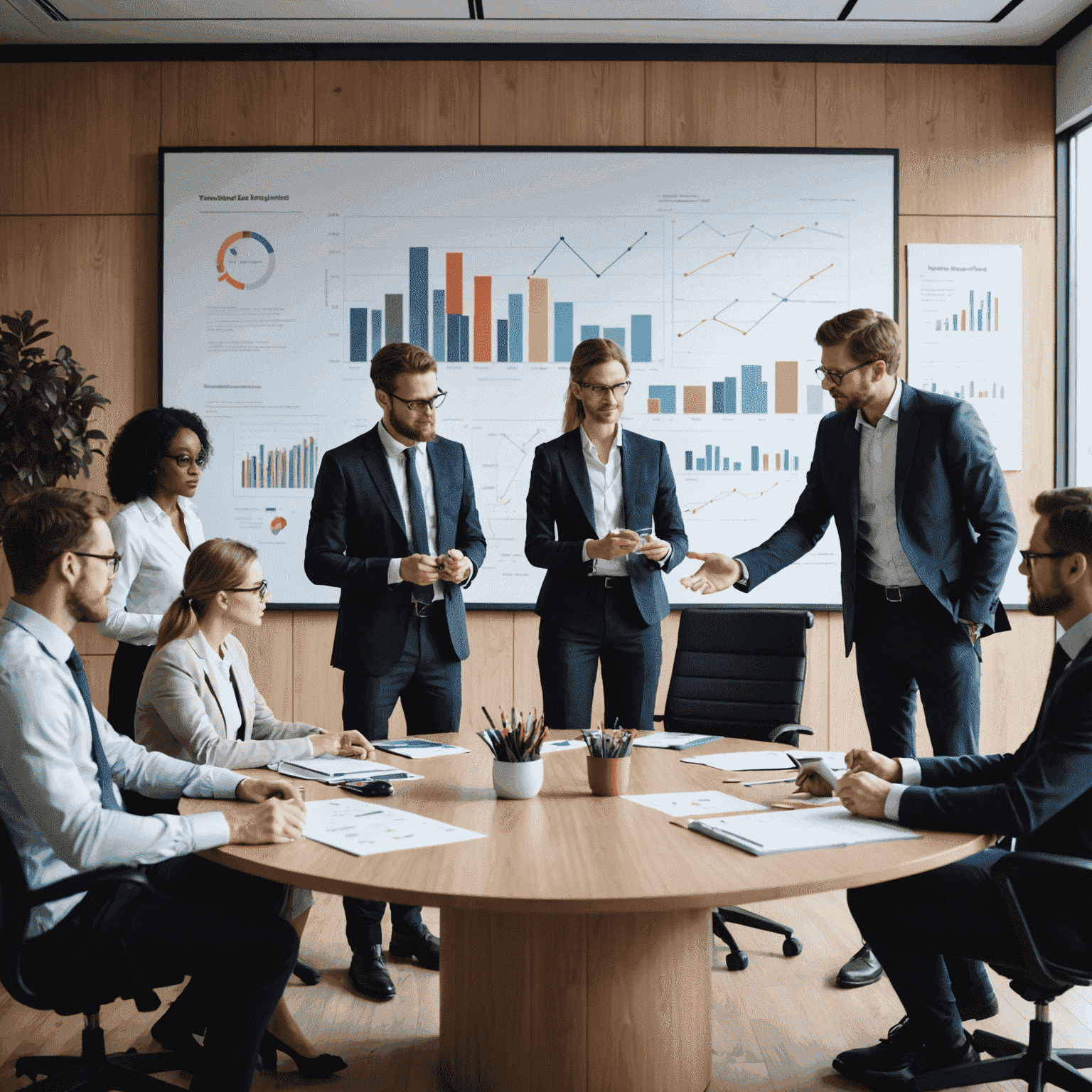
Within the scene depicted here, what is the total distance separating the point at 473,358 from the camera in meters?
4.56

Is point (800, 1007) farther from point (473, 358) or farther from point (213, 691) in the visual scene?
point (473, 358)

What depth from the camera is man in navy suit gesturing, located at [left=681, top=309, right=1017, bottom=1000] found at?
2.93m

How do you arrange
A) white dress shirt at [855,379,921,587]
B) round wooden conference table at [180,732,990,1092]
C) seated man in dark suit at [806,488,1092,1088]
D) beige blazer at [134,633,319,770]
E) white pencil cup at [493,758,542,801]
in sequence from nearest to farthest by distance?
round wooden conference table at [180,732,990,1092] → seated man in dark suit at [806,488,1092,1088] → white pencil cup at [493,758,542,801] → beige blazer at [134,633,319,770] → white dress shirt at [855,379,921,587]

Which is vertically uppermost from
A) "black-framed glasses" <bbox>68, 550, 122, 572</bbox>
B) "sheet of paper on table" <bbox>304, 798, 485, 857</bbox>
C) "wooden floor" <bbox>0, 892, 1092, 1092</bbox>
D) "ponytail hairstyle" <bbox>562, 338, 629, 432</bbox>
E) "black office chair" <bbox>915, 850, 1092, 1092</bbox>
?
"ponytail hairstyle" <bbox>562, 338, 629, 432</bbox>

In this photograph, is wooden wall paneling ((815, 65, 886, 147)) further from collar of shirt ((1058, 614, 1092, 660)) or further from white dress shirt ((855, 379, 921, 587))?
collar of shirt ((1058, 614, 1092, 660))

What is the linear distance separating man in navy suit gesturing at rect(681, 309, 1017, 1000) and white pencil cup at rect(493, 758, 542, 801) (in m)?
1.25

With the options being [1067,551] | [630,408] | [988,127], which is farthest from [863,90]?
[1067,551]

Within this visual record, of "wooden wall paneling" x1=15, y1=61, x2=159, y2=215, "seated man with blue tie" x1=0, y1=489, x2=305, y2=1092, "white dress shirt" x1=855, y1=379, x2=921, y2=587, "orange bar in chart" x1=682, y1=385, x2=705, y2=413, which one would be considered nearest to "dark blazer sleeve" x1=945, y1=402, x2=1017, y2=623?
"white dress shirt" x1=855, y1=379, x2=921, y2=587

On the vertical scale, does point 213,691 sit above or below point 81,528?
below

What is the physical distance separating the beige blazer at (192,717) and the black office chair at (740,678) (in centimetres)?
151

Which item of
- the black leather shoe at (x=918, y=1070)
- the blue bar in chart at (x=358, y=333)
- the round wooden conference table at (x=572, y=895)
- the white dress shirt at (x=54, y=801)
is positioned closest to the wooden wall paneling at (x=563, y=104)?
the blue bar in chart at (x=358, y=333)

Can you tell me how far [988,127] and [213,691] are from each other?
432cm

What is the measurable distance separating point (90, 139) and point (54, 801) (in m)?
3.96

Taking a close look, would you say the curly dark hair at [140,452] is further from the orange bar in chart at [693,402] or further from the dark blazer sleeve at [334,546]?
the orange bar in chart at [693,402]
